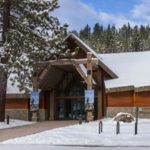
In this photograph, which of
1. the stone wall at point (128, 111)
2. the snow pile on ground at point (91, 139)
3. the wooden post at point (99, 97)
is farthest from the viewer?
the wooden post at point (99, 97)

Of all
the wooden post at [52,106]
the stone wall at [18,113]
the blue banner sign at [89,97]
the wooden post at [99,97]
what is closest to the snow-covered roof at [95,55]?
the wooden post at [99,97]

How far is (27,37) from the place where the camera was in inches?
1377

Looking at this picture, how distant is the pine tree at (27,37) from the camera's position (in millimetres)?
33719

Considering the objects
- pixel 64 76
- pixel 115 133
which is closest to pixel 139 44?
pixel 64 76

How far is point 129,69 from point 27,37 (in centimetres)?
1088

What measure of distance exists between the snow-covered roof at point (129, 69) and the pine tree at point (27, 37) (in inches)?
234

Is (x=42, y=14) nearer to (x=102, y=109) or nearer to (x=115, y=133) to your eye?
(x=102, y=109)

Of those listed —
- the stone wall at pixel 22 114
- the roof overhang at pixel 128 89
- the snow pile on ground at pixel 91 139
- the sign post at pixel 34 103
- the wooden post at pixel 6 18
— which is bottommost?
the snow pile on ground at pixel 91 139

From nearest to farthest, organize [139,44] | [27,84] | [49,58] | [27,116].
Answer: [27,84]
[49,58]
[27,116]
[139,44]

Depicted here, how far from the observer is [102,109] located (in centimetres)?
4131

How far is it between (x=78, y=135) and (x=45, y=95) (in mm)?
19858

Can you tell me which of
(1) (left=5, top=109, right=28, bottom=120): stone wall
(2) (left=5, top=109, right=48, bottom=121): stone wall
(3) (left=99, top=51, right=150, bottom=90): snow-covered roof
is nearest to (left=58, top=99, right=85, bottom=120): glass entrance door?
(2) (left=5, top=109, right=48, bottom=121): stone wall

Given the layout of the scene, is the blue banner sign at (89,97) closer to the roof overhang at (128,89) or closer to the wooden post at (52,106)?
the roof overhang at (128,89)

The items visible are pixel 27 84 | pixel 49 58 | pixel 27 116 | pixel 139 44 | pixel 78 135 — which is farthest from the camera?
pixel 139 44
